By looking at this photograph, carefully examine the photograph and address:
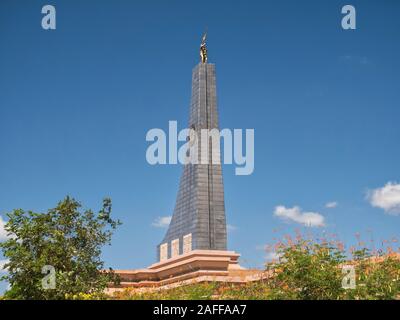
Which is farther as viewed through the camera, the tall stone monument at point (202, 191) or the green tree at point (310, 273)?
the tall stone monument at point (202, 191)

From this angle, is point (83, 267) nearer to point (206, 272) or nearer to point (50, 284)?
point (50, 284)

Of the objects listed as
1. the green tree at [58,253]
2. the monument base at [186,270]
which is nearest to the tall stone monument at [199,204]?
the monument base at [186,270]

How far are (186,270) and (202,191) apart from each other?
7.45m

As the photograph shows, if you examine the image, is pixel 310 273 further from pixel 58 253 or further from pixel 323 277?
pixel 58 253

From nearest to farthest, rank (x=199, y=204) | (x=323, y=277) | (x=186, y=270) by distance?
(x=323, y=277), (x=186, y=270), (x=199, y=204)

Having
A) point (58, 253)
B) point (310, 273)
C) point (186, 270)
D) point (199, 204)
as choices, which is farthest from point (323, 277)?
point (199, 204)

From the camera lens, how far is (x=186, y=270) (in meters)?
34.2

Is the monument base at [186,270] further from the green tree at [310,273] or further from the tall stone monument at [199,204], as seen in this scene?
the green tree at [310,273]

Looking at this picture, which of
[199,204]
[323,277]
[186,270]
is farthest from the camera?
[199,204]

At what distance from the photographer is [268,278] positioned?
19812mm

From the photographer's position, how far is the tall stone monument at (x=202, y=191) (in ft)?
131

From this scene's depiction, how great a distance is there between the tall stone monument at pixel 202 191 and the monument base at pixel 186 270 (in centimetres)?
310

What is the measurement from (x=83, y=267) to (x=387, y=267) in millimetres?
9107

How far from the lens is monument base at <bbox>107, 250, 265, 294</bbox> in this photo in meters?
32.2
